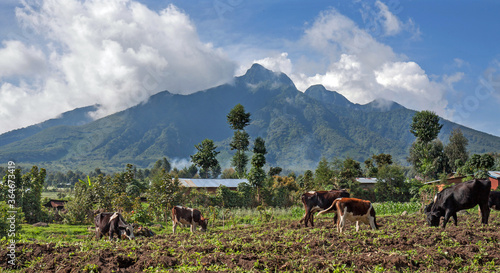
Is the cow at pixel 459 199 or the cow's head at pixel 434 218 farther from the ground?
the cow at pixel 459 199

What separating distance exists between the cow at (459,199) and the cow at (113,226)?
446 inches

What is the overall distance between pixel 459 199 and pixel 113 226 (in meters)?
12.9

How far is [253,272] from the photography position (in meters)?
6.57

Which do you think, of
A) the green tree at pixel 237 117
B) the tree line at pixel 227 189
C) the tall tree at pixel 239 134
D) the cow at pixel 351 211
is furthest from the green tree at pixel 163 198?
the tall tree at pixel 239 134

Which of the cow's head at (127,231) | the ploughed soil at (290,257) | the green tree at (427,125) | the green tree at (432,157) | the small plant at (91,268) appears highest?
the green tree at (427,125)

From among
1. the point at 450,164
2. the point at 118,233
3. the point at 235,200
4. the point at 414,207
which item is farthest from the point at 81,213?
the point at 450,164

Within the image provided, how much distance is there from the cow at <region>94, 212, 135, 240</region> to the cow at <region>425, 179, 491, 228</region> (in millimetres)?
11339

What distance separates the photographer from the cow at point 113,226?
43.8 feet

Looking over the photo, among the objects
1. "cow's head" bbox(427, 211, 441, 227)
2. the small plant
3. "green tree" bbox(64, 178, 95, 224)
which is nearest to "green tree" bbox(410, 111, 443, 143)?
"cow's head" bbox(427, 211, 441, 227)

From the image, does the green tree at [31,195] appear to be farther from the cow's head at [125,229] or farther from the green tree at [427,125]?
the green tree at [427,125]

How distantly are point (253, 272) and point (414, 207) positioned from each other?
25456mm

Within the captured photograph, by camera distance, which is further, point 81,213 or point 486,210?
point 81,213

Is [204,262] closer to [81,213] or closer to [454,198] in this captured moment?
[454,198]

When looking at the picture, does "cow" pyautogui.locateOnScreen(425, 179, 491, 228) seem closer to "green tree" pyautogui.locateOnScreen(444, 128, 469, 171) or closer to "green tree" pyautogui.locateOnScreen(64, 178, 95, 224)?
"green tree" pyautogui.locateOnScreen(64, 178, 95, 224)
